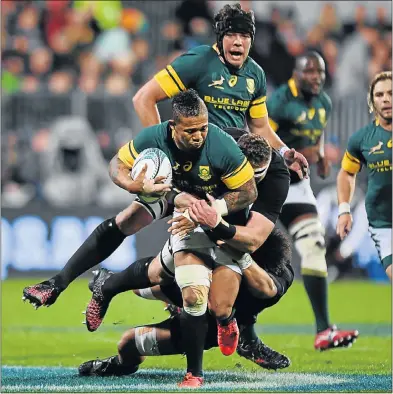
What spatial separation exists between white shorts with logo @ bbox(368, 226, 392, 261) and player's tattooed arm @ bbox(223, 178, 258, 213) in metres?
2.01

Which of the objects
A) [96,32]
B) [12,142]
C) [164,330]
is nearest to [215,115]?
[164,330]

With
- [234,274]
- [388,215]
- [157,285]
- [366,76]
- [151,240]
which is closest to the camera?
[234,274]

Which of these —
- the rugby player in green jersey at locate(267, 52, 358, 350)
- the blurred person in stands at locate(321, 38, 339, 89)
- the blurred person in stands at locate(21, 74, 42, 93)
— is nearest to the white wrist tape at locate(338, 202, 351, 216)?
the rugby player in green jersey at locate(267, 52, 358, 350)

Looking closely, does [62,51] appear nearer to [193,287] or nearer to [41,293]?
[41,293]

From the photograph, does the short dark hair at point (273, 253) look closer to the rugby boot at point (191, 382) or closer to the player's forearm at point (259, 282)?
the player's forearm at point (259, 282)

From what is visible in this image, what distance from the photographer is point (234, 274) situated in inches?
285

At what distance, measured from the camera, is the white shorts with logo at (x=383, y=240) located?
28.3 feet

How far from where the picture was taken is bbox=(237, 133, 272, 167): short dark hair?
7230 mm

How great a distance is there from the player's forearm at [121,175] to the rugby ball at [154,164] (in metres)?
0.07

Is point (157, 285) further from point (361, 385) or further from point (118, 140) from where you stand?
point (118, 140)

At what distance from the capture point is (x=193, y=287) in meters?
6.95

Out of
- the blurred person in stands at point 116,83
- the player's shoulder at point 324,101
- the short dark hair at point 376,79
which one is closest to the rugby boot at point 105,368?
the short dark hair at point 376,79

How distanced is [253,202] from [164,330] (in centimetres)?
108

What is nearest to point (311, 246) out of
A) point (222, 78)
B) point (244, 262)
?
point (222, 78)
